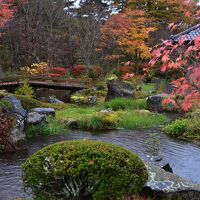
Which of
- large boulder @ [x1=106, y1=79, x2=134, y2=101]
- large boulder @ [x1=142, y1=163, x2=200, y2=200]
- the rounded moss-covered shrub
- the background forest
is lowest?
large boulder @ [x1=106, y1=79, x2=134, y2=101]

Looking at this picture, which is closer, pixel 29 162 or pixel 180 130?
pixel 29 162

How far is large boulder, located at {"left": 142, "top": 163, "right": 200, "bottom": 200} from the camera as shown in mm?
5902

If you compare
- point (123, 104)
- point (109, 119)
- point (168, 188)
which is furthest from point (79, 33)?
point (168, 188)

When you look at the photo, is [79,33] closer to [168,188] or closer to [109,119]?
[109,119]

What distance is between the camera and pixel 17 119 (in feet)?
39.7

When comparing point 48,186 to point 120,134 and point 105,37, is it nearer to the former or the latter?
point 120,134

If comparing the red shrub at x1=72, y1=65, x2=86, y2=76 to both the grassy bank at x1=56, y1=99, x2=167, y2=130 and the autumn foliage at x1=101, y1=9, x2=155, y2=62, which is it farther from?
the grassy bank at x1=56, y1=99, x2=167, y2=130

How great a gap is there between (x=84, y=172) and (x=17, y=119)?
7.05m

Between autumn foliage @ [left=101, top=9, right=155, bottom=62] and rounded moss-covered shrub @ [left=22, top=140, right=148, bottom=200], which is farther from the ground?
autumn foliage @ [left=101, top=9, right=155, bottom=62]

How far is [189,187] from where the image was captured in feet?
20.0

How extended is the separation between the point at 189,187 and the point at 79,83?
64.9 ft

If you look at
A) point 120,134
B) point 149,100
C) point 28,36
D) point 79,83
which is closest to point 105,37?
point 28,36

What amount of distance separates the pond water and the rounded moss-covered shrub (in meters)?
1.60

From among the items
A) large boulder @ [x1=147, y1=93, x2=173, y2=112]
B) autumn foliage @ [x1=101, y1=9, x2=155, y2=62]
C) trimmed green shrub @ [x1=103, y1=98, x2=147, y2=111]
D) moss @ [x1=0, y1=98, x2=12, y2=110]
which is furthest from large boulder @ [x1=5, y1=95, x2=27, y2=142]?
autumn foliage @ [x1=101, y1=9, x2=155, y2=62]
